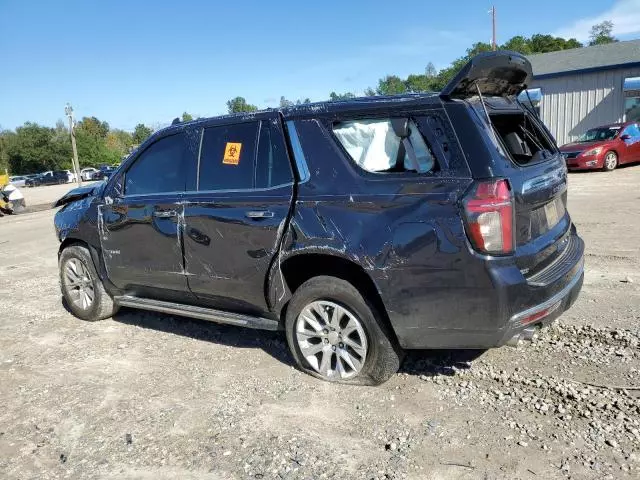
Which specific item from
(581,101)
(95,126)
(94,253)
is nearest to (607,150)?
(581,101)

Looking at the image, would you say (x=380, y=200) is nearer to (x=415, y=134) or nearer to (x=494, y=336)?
(x=415, y=134)

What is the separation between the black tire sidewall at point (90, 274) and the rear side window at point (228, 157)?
178 centimetres

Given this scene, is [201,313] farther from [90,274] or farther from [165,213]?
[90,274]

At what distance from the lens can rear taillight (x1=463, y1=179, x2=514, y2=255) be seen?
308 cm

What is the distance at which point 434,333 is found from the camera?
3.35 meters

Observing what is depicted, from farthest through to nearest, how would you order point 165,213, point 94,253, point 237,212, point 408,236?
point 94,253
point 165,213
point 237,212
point 408,236

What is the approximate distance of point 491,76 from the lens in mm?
3537

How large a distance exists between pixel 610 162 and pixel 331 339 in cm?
1670

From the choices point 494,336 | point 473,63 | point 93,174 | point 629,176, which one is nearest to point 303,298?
point 494,336

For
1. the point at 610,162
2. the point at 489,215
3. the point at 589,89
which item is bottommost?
the point at 610,162

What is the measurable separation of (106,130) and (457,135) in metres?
112

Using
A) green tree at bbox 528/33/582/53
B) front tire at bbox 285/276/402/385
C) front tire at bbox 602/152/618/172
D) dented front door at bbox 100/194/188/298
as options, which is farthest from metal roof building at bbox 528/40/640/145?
green tree at bbox 528/33/582/53

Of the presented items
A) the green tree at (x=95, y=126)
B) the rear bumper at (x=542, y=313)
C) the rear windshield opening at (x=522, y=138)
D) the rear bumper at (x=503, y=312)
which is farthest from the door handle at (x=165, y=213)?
the green tree at (x=95, y=126)

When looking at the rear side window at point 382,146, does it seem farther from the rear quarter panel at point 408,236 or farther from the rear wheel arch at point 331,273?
the rear wheel arch at point 331,273
